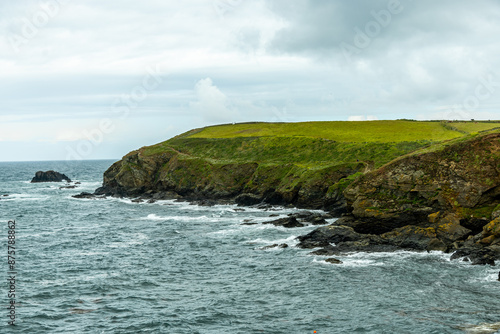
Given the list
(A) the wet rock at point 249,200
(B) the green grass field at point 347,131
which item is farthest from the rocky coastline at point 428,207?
(B) the green grass field at point 347,131

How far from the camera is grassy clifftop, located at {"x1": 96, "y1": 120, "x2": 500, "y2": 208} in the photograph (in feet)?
264

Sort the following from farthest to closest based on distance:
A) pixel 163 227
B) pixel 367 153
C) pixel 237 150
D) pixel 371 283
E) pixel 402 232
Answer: pixel 237 150 → pixel 367 153 → pixel 163 227 → pixel 402 232 → pixel 371 283

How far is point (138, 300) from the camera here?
118 feet

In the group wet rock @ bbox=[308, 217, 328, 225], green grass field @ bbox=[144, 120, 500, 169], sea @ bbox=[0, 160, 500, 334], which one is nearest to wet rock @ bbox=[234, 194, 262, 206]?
green grass field @ bbox=[144, 120, 500, 169]

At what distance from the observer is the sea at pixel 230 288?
3045cm

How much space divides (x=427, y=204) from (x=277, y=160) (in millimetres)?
46965

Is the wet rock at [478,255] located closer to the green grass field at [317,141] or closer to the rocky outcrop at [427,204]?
the rocky outcrop at [427,204]

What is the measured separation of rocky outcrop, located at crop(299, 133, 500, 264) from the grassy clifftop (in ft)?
58.3

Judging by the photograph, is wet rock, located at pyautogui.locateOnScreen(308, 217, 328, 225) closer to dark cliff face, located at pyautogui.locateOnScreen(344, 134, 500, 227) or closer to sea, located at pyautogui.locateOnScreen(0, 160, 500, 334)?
sea, located at pyautogui.locateOnScreen(0, 160, 500, 334)

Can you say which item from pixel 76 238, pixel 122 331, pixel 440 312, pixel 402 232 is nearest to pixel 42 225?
pixel 76 238

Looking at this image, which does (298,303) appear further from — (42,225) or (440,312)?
(42,225)

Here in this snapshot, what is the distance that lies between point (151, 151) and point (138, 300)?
85.2 meters

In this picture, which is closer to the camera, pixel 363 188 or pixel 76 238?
pixel 363 188

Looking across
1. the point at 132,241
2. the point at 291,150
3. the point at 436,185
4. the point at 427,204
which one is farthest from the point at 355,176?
the point at 132,241
